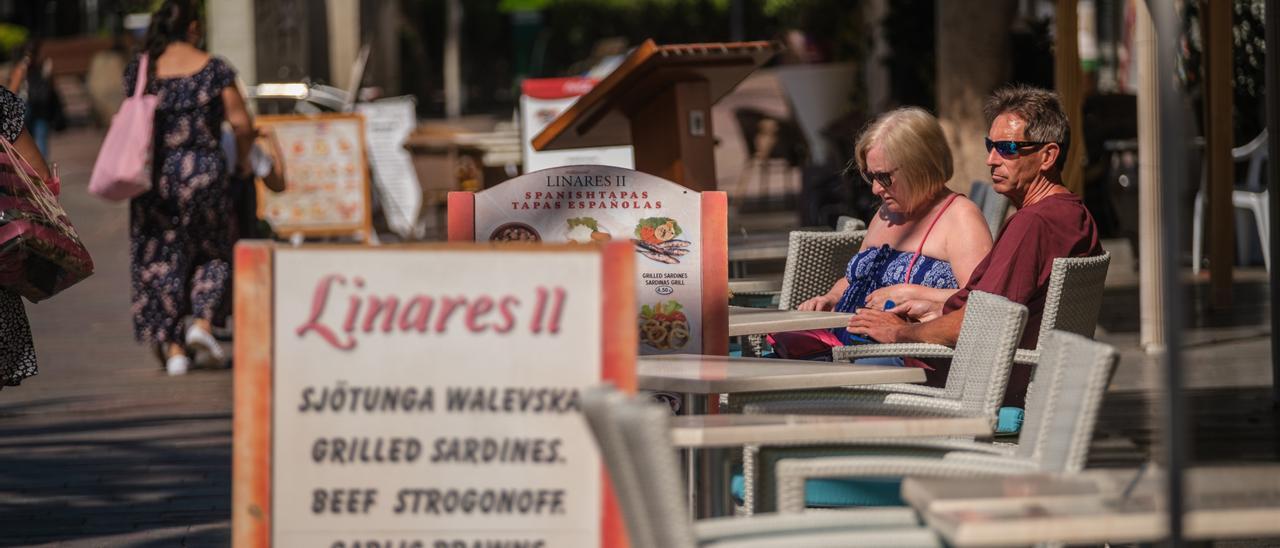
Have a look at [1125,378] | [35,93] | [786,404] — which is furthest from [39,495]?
[35,93]

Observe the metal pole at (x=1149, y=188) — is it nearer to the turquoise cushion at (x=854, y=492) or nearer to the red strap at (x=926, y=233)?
the red strap at (x=926, y=233)

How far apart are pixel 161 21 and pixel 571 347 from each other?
21.0 ft

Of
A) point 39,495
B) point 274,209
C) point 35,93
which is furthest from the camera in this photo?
point 35,93

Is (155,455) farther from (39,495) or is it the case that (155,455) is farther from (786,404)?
(786,404)

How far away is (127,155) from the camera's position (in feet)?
28.4

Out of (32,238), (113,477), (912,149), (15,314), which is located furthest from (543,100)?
(32,238)

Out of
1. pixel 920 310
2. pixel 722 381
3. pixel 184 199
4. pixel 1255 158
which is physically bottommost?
pixel 722 381

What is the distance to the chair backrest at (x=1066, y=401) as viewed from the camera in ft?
10.3

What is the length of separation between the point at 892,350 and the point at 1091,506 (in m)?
2.04

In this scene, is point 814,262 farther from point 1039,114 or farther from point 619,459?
point 619,459

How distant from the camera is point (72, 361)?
9641 mm

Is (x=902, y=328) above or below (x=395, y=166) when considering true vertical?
below

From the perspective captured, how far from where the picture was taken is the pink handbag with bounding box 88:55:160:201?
8.62 m

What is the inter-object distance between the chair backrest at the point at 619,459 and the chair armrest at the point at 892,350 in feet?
6.73
